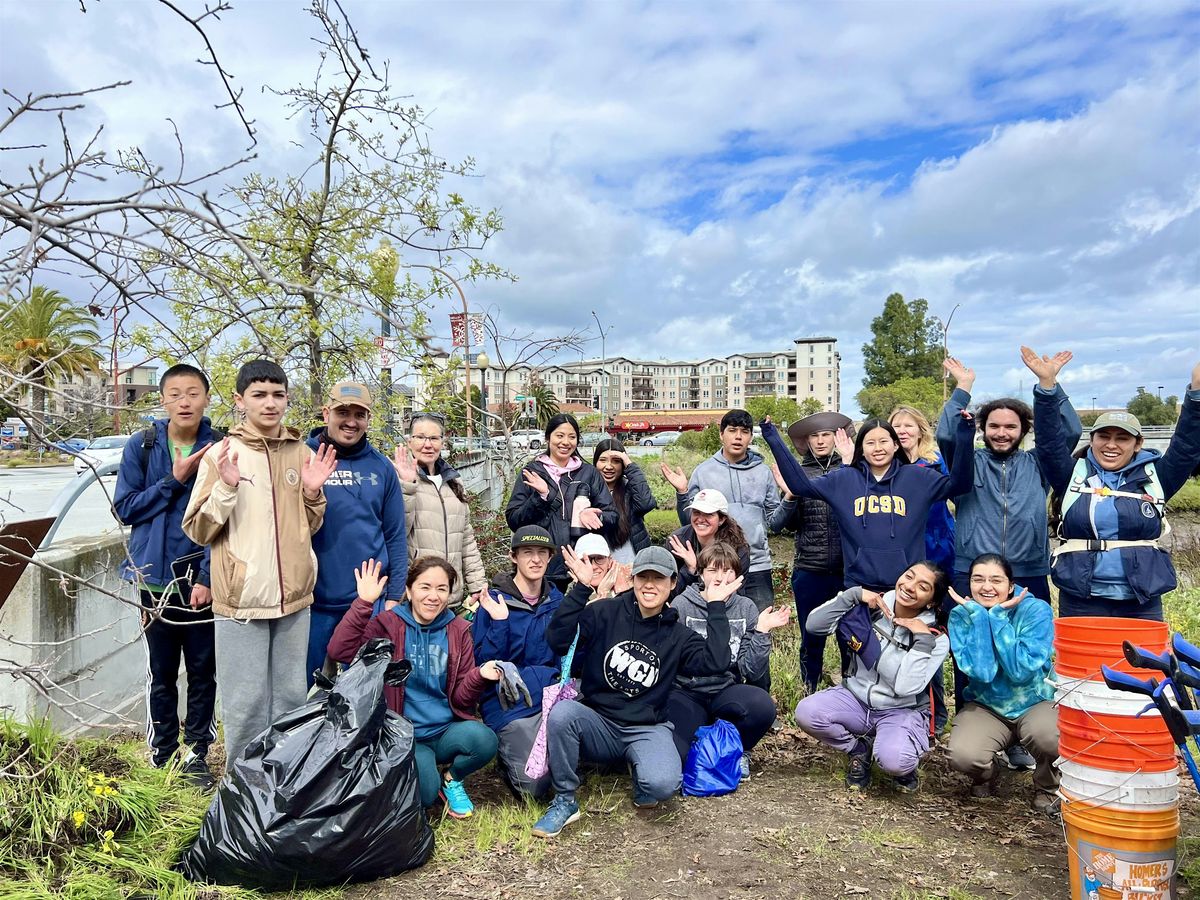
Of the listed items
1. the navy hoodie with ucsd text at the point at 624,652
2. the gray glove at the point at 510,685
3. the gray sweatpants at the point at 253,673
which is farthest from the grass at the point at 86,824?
the navy hoodie with ucsd text at the point at 624,652

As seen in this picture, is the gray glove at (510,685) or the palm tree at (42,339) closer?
the palm tree at (42,339)

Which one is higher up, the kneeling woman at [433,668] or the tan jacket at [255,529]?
the tan jacket at [255,529]

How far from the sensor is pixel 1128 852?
3.02 m

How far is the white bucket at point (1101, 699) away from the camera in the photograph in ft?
10.2

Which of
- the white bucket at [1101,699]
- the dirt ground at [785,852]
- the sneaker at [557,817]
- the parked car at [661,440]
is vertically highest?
the parked car at [661,440]

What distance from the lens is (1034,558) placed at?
459 cm

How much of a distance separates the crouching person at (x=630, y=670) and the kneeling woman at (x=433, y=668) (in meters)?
0.39

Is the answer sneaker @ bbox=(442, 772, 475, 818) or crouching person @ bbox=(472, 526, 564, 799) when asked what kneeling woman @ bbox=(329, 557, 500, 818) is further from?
crouching person @ bbox=(472, 526, 564, 799)

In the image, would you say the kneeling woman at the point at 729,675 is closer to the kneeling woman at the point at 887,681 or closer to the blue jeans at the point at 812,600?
the kneeling woman at the point at 887,681

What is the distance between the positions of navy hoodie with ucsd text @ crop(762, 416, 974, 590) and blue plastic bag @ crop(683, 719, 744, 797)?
114 cm

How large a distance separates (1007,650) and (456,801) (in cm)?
271

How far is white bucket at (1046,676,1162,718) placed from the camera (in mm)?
3117

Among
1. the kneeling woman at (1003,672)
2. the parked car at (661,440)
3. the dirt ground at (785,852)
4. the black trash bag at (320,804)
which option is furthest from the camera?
the parked car at (661,440)

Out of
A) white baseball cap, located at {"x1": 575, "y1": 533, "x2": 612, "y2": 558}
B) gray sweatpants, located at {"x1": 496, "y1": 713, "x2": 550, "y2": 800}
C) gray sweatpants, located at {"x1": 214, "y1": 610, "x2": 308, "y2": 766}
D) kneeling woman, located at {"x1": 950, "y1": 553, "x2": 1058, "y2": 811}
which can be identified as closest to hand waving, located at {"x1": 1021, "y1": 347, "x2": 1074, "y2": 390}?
kneeling woman, located at {"x1": 950, "y1": 553, "x2": 1058, "y2": 811}
